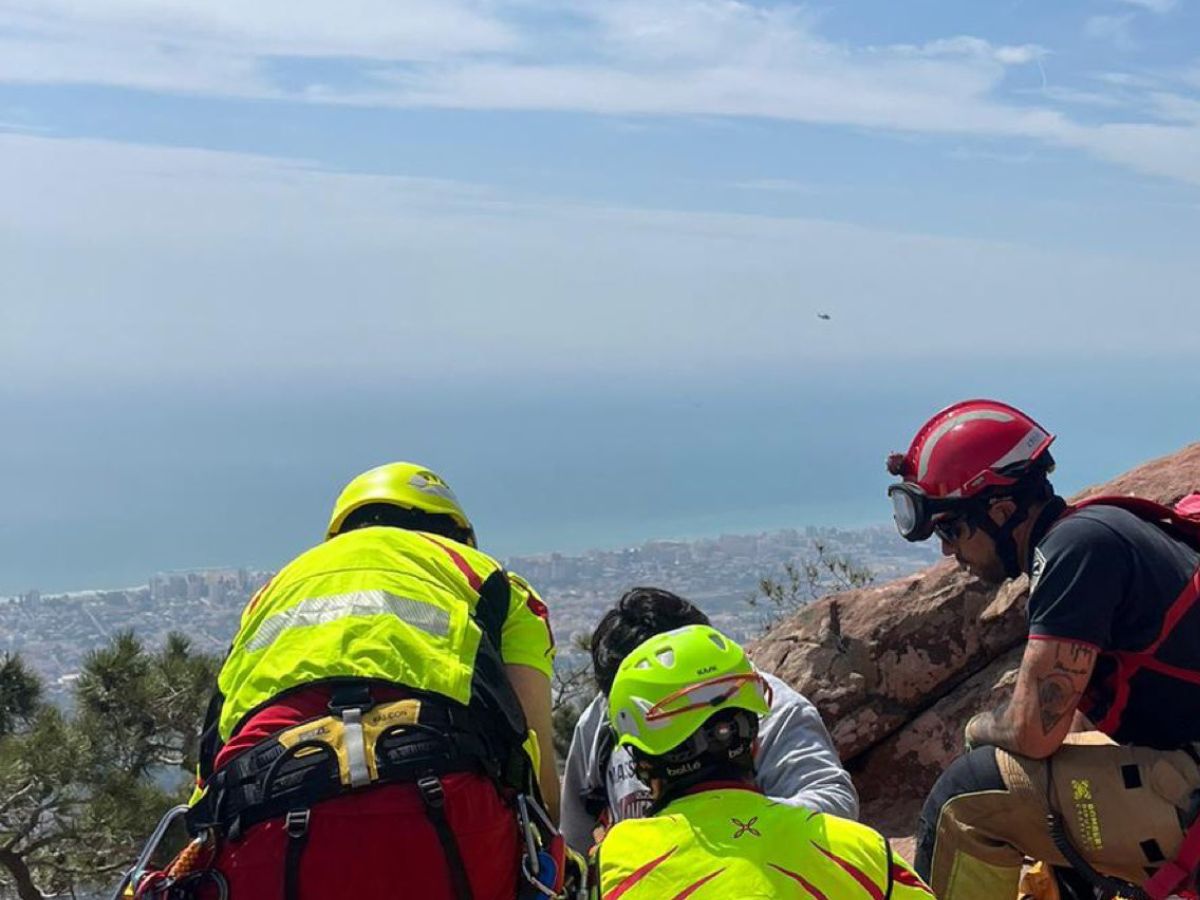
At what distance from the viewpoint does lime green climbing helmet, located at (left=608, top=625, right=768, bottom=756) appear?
3.58m

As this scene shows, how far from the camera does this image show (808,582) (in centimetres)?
1769

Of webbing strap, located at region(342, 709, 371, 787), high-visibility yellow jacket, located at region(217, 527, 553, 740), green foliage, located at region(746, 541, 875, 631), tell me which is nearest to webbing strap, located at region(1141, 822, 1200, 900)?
high-visibility yellow jacket, located at region(217, 527, 553, 740)

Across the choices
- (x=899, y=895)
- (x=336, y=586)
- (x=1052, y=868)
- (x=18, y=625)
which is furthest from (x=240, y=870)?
(x=18, y=625)

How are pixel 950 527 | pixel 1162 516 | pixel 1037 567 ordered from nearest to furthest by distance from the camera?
pixel 1037 567, pixel 1162 516, pixel 950 527

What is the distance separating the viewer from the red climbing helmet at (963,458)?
16.1ft

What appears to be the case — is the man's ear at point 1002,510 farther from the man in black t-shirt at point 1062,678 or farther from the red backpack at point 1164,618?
the red backpack at point 1164,618

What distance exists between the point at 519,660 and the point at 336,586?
76 cm

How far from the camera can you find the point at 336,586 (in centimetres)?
377

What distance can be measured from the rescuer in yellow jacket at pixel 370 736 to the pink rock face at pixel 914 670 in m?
5.21

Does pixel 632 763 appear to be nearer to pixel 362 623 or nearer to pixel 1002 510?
pixel 362 623

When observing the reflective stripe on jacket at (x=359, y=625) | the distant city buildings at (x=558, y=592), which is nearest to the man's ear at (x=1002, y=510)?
the reflective stripe on jacket at (x=359, y=625)

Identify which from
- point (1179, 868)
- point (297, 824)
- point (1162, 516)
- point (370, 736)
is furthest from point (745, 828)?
point (1162, 516)

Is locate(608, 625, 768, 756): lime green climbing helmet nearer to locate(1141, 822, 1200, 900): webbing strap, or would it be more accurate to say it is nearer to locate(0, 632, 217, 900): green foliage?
locate(1141, 822, 1200, 900): webbing strap

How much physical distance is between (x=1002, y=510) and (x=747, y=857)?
91.5 inches
